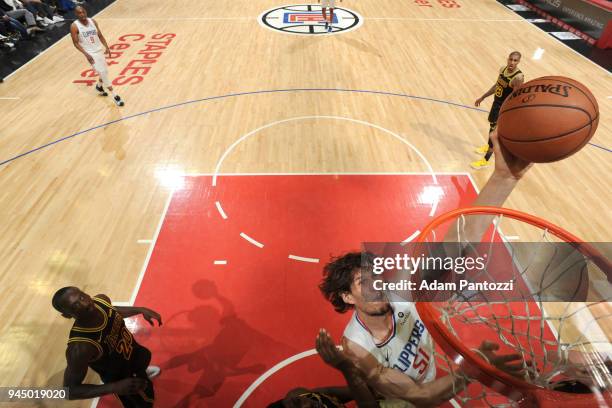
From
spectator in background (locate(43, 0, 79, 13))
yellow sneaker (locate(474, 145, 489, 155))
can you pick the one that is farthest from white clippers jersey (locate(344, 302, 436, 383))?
spectator in background (locate(43, 0, 79, 13))

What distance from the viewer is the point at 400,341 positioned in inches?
83.2

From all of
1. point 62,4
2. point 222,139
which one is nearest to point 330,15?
point 222,139

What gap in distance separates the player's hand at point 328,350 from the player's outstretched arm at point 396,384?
155 millimetres

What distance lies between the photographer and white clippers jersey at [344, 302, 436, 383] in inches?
81.3

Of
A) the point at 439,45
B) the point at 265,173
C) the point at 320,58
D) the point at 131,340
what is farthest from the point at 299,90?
the point at 131,340

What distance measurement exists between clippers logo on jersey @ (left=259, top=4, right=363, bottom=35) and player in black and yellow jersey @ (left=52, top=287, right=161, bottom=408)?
953 cm

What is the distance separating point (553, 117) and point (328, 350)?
2.10 meters

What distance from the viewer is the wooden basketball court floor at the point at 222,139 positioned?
154 inches

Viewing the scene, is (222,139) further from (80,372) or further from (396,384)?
(396,384)

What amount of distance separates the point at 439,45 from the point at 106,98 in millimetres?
8215

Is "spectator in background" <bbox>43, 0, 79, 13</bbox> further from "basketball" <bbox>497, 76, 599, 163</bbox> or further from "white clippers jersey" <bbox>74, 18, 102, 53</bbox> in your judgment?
"basketball" <bbox>497, 76, 599, 163</bbox>

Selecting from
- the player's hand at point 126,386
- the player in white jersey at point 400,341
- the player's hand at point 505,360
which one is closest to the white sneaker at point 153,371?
the player's hand at point 126,386

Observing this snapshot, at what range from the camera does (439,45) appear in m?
9.32

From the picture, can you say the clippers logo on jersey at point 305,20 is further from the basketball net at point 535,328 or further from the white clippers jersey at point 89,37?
the basketball net at point 535,328
